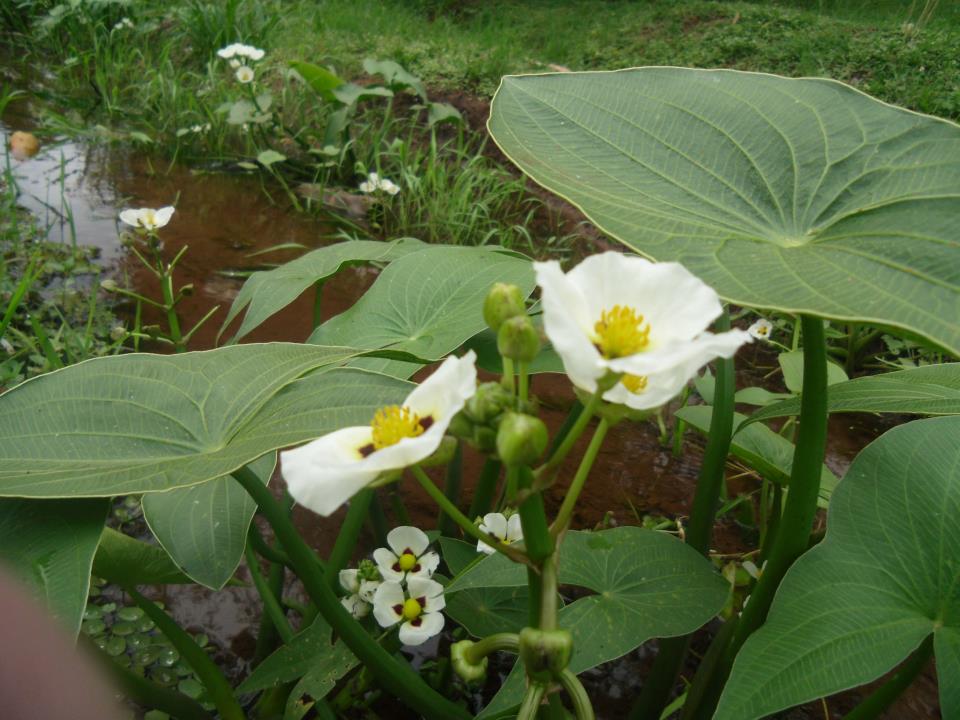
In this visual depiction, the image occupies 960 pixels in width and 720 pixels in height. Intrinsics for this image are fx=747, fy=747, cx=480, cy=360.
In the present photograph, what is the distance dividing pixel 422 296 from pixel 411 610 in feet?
1.52

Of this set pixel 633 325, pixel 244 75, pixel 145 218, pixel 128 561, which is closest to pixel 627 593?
pixel 633 325

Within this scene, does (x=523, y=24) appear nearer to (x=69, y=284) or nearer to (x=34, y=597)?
(x=69, y=284)

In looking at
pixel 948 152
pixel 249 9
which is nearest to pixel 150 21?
pixel 249 9

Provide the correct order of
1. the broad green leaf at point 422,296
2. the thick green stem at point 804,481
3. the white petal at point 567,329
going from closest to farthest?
the white petal at point 567,329
the thick green stem at point 804,481
the broad green leaf at point 422,296

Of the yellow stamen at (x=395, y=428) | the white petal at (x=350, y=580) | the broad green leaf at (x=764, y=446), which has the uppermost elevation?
the yellow stamen at (x=395, y=428)

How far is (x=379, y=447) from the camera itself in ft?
1.56

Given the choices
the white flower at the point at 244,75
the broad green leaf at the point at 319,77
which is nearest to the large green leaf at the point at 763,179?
the broad green leaf at the point at 319,77

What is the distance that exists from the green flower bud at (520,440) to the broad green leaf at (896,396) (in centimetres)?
49

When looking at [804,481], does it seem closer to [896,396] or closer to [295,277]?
[896,396]

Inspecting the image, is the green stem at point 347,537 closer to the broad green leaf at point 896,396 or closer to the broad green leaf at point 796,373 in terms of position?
the broad green leaf at point 896,396

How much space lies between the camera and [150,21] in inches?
162

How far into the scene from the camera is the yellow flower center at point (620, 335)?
1.48 feet

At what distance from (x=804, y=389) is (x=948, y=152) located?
0.25 m

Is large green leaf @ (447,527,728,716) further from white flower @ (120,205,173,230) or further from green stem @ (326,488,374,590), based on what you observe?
white flower @ (120,205,173,230)
